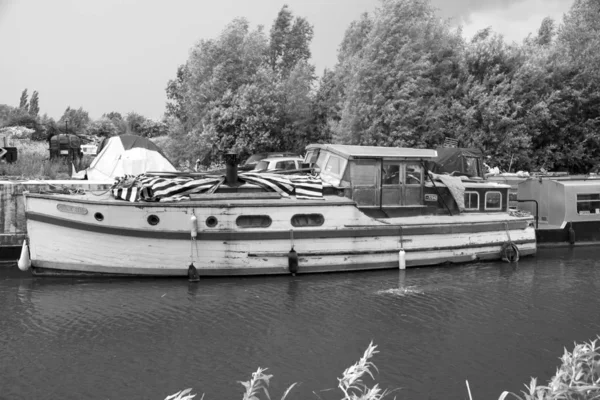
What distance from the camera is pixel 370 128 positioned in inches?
1040

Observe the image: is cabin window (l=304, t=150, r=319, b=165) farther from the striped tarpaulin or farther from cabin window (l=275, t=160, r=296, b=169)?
cabin window (l=275, t=160, r=296, b=169)

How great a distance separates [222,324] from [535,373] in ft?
17.0

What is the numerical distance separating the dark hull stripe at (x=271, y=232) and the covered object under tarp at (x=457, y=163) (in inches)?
173

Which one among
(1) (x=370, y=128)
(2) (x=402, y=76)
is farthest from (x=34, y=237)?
(2) (x=402, y=76)

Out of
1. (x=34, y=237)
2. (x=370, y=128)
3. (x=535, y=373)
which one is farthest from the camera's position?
(x=370, y=128)

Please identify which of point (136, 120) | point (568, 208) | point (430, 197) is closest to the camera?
point (430, 197)

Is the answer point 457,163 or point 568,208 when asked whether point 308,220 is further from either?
point 568,208

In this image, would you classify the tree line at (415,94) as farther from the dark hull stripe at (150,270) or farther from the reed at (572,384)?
the reed at (572,384)

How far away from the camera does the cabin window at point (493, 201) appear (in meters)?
16.0

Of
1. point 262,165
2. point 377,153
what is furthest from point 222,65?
point 377,153

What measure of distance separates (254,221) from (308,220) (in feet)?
4.26

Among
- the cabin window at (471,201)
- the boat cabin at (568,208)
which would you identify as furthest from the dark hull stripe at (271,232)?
the boat cabin at (568,208)

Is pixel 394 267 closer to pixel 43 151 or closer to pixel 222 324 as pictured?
pixel 222 324

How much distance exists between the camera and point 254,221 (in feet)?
42.6
